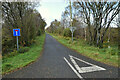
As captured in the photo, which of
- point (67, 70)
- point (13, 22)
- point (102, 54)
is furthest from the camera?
point (13, 22)

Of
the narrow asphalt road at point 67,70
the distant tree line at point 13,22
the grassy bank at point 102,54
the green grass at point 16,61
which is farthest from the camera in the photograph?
the distant tree line at point 13,22

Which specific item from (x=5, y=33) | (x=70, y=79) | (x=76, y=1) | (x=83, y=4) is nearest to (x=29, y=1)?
(x=5, y=33)

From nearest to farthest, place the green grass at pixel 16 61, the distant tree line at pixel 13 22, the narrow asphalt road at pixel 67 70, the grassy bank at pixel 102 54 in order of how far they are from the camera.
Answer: the narrow asphalt road at pixel 67 70, the green grass at pixel 16 61, the grassy bank at pixel 102 54, the distant tree line at pixel 13 22

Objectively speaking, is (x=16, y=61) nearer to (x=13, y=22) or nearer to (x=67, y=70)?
(x=67, y=70)

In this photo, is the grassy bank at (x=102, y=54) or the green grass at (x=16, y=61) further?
the grassy bank at (x=102, y=54)

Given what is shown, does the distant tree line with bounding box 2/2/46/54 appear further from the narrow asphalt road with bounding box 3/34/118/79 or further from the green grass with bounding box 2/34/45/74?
the narrow asphalt road with bounding box 3/34/118/79

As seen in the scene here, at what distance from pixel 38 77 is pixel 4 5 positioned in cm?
1080

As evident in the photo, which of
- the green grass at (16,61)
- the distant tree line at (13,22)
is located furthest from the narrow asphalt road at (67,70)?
the distant tree line at (13,22)

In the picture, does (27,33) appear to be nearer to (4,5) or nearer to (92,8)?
(4,5)

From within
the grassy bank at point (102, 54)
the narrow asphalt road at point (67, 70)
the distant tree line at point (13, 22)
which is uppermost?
the distant tree line at point (13, 22)

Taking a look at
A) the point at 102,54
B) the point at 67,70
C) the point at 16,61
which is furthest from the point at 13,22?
the point at 102,54

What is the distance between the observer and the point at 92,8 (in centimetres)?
1021

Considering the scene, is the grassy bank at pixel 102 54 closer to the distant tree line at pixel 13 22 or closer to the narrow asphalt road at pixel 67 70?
the narrow asphalt road at pixel 67 70

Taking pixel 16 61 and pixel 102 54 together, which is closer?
pixel 16 61
